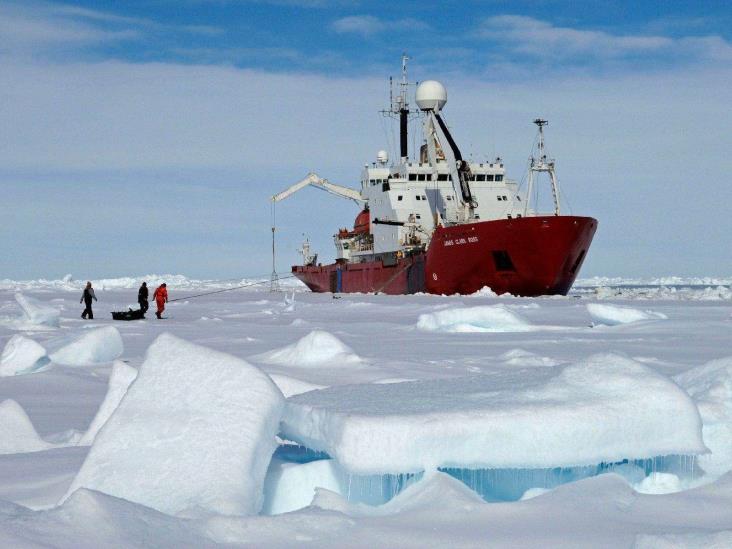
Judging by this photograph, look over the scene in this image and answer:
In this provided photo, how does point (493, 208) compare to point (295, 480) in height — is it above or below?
above

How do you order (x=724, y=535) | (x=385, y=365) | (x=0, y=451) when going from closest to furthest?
(x=724, y=535)
(x=0, y=451)
(x=385, y=365)

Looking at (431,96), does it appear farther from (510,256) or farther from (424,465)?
(424,465)

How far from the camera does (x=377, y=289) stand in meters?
37.4

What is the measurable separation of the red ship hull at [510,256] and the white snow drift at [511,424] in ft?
75.9

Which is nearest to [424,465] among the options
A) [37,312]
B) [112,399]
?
[112,399]

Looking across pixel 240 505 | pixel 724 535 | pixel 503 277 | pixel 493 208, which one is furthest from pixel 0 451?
pixel 493 208

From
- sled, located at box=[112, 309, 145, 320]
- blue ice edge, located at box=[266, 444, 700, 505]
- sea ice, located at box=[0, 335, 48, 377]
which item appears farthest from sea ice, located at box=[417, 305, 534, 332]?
blue ice edge, located at box=[266, 444, 700, 505]

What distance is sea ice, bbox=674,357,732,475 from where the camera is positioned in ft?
12.1

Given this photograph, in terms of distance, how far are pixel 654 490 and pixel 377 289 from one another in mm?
33921

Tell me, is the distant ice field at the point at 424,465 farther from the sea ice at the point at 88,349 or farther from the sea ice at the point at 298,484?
the sea ice at the point at 88,349

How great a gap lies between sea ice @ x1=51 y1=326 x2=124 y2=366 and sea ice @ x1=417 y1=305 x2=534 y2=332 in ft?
20.8

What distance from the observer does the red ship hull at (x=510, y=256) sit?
2683 cm

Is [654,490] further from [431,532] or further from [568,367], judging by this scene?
[431,532]

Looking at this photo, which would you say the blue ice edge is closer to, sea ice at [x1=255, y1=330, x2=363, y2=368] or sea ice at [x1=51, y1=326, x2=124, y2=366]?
sea ice at [x1=255, y1=330, x2=363, y2=368]
